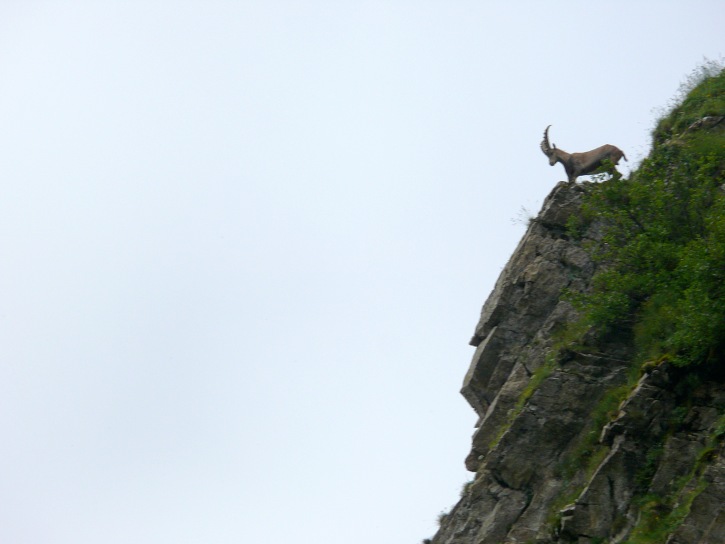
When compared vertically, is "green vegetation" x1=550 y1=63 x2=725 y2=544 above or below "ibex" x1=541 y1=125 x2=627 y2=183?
below

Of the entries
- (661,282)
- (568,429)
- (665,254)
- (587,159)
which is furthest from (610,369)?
(587,159)

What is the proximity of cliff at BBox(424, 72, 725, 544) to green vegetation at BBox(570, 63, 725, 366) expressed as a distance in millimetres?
41

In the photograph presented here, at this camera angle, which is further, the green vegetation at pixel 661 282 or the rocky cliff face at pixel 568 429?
the green vegetation at pixel 661 282

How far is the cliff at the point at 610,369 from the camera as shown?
19906 mm

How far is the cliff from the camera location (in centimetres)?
1991

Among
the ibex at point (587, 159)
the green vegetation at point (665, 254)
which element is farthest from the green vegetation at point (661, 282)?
the ibex at point (587, 159)

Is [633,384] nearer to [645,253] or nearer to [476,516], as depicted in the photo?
[645,253]

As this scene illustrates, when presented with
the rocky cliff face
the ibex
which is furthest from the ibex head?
the rocky cliff face

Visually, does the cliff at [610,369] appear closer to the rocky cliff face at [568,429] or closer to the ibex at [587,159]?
the rocky cliff face at [568,429]

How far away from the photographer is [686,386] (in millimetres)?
20812

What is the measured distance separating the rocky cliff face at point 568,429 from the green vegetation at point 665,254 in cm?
62

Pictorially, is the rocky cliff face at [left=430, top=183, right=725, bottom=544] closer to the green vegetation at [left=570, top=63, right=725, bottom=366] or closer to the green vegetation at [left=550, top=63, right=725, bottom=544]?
the green vegetation at [left=550, top=63, right=725, bottom=544]

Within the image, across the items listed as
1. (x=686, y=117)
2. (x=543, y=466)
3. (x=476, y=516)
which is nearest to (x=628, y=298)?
(x=543, y=466)

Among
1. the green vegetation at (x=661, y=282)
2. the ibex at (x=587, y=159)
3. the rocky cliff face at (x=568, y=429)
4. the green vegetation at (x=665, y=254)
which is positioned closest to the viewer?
the rocky cliff face at (x=568, y=429)
